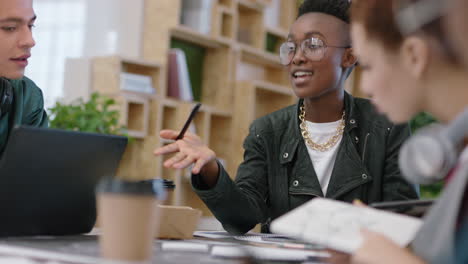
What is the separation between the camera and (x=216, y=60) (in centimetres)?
472

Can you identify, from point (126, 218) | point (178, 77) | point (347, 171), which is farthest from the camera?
point (178, 77)

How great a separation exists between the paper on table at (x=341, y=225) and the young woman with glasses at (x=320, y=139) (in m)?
0.78

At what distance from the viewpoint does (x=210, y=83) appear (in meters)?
4.74

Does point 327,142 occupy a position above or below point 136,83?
below

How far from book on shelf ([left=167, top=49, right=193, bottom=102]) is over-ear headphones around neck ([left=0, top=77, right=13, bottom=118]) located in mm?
2664

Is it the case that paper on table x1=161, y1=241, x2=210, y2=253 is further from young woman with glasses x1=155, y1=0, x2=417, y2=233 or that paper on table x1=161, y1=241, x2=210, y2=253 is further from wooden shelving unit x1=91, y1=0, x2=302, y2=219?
wooden shelving unit x1=91, y1=0, x2=302, y2=219

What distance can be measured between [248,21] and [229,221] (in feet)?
11.8

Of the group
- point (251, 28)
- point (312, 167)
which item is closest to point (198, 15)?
point (251, 28)

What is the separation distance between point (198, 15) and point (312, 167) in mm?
2853

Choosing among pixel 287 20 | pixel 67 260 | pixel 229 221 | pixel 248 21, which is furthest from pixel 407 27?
pixel 287 20

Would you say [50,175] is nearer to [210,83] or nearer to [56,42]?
[56,42]

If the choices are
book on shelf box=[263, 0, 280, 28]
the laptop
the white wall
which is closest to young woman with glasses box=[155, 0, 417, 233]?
the laptop

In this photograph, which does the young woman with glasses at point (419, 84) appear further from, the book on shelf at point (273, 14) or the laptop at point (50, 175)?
the book on shelf at point (273, 14)

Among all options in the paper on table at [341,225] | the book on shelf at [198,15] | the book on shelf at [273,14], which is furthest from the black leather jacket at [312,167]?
the book on shelf at [273,14]
